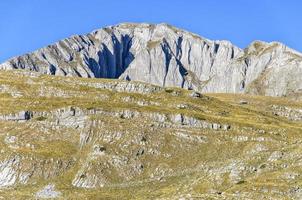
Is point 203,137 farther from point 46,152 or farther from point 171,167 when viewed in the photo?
point 46,152

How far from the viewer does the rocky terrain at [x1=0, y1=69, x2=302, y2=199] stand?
414 ft

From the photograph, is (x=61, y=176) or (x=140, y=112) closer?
(x=61, y=176)

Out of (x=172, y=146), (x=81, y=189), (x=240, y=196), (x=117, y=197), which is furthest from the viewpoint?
(x=172, y=146)

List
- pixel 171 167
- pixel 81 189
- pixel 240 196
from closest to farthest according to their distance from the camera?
pixel 240 196 < pixel 81 189 < pixel 171 167

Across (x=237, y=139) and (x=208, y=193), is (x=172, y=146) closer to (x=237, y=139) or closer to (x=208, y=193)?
(x=237, y=139)

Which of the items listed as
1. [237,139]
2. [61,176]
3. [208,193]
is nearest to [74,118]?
[61,176]

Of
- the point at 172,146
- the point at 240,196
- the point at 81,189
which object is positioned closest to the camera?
the point at 240,196

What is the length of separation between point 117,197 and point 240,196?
3542 cm

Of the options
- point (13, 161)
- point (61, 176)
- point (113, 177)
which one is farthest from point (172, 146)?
point (13, 161)

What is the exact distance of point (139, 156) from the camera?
6599 inches

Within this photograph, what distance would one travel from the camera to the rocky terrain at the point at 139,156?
12619 centimetres

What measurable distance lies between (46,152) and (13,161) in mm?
9880

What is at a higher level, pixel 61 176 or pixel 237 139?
pixel 237 139

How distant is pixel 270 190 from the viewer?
11400 cm
